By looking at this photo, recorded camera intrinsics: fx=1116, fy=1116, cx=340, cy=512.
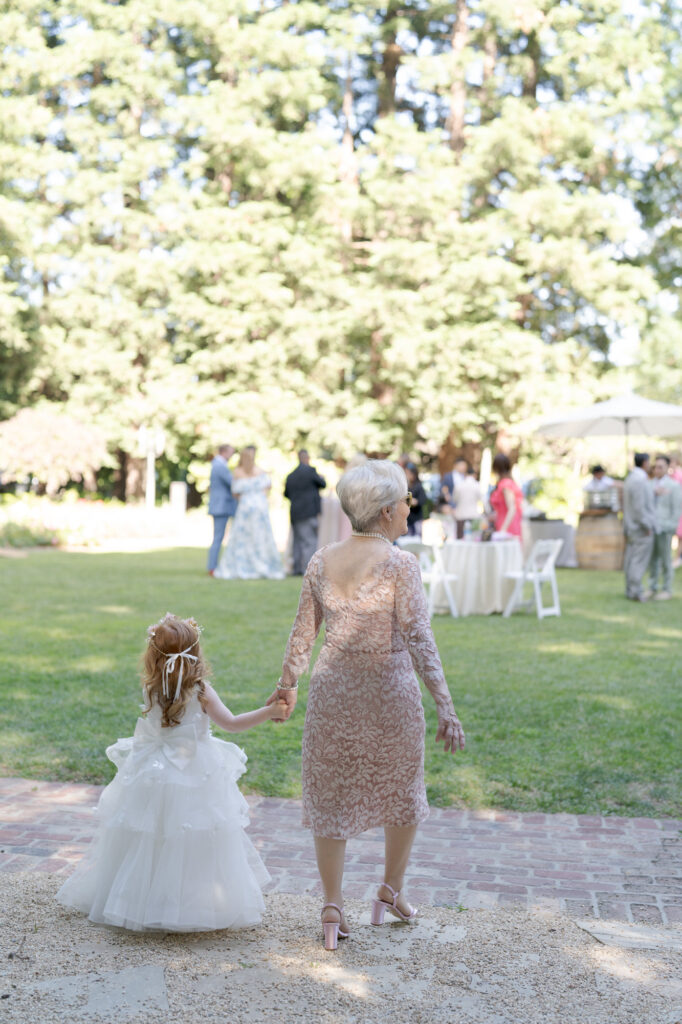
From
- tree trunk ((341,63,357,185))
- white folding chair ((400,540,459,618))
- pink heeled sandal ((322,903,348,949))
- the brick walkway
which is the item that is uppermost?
tree trunk ((341,63,357,185))

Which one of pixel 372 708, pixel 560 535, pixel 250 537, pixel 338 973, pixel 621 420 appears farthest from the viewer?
pixel 560 535

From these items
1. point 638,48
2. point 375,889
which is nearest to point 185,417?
point 638,48

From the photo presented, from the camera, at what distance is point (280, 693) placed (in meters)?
3.52

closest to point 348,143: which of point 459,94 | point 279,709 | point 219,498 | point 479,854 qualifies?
point 459,94

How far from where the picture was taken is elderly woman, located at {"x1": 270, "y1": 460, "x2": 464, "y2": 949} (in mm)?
3377

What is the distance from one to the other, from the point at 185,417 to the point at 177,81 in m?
10.8

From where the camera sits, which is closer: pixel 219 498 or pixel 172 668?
pixel 172 668

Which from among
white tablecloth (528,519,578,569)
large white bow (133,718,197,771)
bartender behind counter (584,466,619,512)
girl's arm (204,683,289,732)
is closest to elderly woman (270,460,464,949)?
girl's arm (204,683,289,732)

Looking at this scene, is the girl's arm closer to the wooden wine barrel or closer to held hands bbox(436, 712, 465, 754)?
held hands bbox(436, 712, 465, 754)

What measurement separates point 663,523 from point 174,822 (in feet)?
40.3

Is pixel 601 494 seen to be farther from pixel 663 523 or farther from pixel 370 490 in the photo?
pixel 370 490

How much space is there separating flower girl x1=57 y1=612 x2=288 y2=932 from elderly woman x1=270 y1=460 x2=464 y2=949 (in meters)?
0.23

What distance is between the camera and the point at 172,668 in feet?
11.3

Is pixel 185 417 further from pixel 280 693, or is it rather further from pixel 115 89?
pixel 280 693
